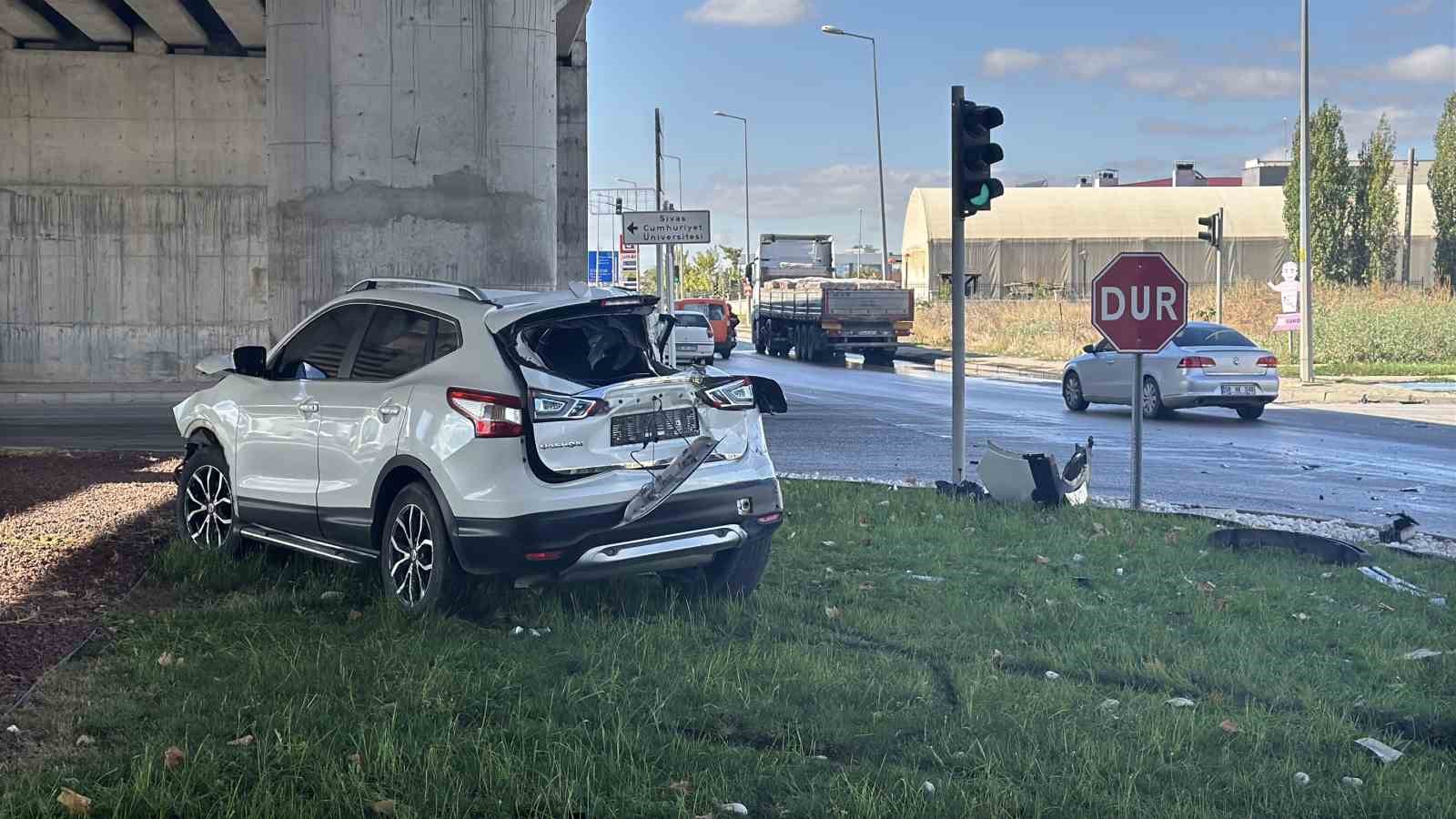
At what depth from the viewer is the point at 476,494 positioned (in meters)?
7.03

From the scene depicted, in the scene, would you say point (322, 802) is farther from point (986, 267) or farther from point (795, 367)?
point (986, 267)

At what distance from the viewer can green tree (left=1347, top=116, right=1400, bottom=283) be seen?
52.6 m

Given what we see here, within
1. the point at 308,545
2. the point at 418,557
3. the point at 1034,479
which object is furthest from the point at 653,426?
the point at 1034,479

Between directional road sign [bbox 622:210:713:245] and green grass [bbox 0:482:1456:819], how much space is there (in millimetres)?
15039

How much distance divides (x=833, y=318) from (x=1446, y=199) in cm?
2800

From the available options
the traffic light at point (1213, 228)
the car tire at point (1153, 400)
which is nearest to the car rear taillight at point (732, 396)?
the car tire at point (1153, 400)

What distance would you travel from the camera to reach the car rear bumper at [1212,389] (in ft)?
70.8

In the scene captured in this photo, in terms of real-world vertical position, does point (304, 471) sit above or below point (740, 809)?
above

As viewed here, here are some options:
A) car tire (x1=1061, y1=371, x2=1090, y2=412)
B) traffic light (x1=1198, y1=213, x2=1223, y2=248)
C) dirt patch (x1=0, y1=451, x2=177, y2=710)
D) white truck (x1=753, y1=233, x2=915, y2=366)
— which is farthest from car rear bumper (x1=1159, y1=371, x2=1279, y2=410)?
white truck (x1=753, y1=233, x2=915, y2=366)

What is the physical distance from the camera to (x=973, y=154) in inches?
489

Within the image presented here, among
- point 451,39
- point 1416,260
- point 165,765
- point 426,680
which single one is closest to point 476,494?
point 426,680

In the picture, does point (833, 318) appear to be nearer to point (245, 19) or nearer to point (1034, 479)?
point (245, 19)

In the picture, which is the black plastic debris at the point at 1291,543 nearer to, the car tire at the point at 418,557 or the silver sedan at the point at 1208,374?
the car tire at the point at 418,557

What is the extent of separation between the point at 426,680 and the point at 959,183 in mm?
7648
